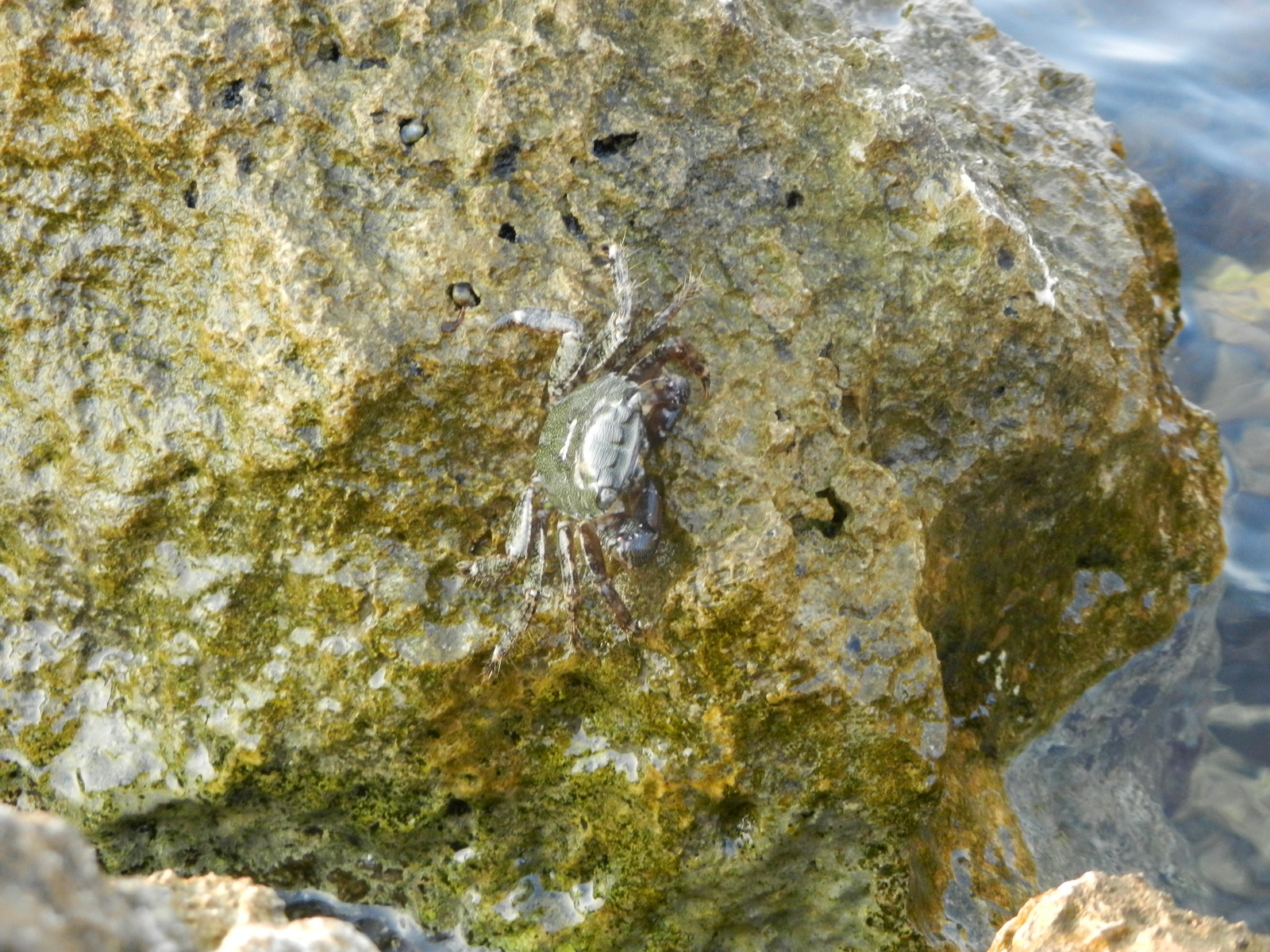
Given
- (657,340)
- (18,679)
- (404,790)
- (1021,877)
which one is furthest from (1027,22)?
(18,679)

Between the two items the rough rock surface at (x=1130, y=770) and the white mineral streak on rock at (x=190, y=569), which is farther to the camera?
the rough rock surface at (x=1130, y=770)


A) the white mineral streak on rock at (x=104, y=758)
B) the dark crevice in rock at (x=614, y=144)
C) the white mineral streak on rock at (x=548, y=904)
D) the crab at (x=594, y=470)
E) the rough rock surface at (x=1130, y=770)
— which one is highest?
the dark crevice in rock at (x=614, y=144)

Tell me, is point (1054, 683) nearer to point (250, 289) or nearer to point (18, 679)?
point (250, 289)

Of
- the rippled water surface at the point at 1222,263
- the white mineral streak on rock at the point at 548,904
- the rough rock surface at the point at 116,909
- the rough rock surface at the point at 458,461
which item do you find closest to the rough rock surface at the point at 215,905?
the rough rock surface at the point at 116,909

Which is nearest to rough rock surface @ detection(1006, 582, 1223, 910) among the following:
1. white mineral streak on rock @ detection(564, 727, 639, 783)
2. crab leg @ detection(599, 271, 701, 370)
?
white mineral streak on rock @ detection(564, 727, 639, 783)

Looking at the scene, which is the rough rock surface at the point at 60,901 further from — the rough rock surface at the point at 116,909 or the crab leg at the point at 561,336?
the crab leg at the point at 561,336

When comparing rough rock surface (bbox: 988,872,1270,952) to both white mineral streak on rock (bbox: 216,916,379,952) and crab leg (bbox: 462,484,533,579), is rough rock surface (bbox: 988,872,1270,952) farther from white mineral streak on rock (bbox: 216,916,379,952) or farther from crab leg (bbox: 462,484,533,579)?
crab leg (bbox: 462,484,533,579)

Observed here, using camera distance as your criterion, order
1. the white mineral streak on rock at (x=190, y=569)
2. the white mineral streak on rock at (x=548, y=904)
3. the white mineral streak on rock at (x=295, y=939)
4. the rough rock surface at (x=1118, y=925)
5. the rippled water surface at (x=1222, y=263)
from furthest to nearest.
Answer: the rippled water surface at (x=1222, y=263) < the white mineral streak on rock at (x=548, y=904) < the white mineral streak on rock at (x=190, y=569) < the rough rock surface at (x=1118, y=925) < the white mineral streak on rock at (x=295, y=939)
